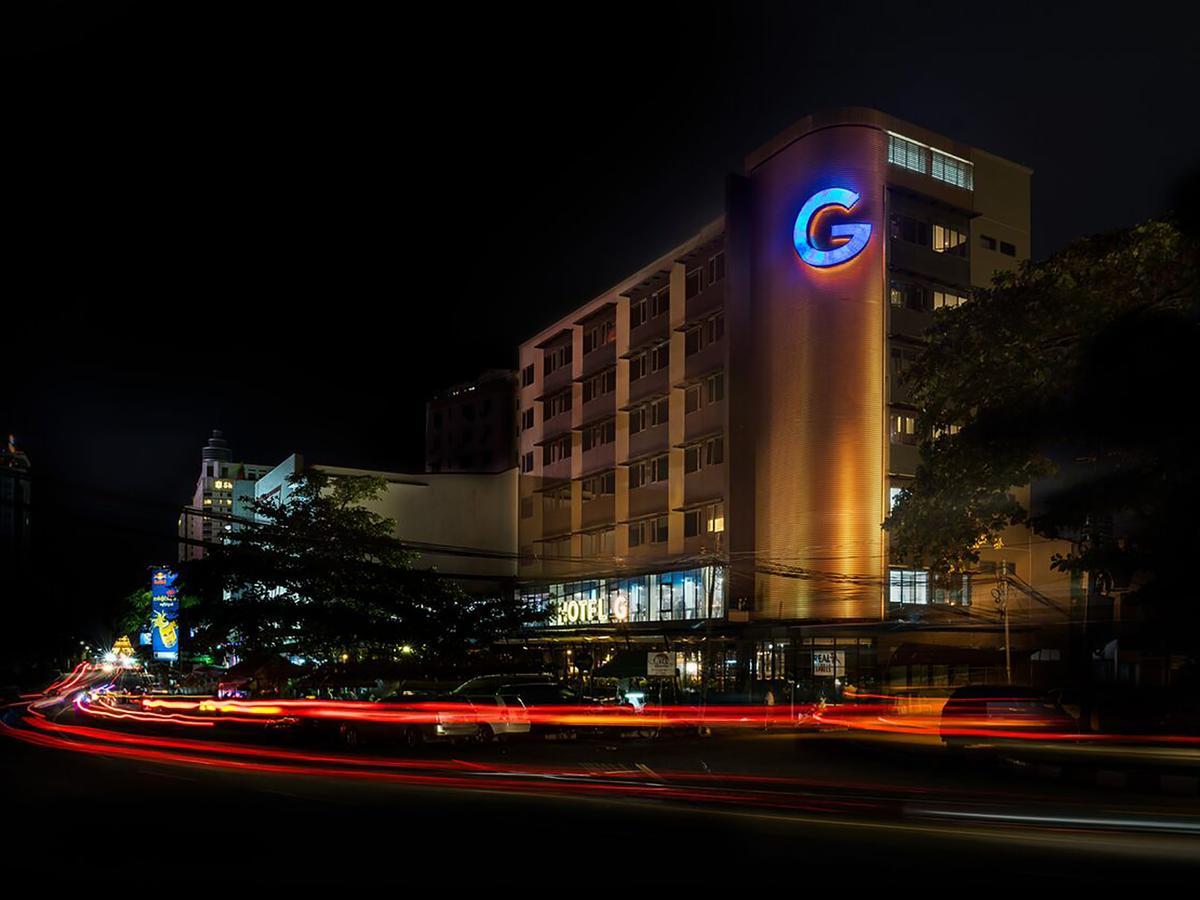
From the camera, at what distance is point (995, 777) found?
21.7 metres

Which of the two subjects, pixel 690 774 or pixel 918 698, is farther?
pixel 918 698

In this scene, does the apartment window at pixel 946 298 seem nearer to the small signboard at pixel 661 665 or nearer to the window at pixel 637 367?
the window at pixel 637 367

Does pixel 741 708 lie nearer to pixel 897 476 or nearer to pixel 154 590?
pixel 897 476

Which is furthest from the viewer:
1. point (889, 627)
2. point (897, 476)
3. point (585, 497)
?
point (585, 497)

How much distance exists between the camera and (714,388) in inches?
2168

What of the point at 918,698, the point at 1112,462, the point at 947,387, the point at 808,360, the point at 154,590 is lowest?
the point at 918,698

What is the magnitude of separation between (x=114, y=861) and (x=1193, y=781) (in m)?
16.6

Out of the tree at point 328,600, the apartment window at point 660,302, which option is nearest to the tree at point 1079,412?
the tree at point 328,600

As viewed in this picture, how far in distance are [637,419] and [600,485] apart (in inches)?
199

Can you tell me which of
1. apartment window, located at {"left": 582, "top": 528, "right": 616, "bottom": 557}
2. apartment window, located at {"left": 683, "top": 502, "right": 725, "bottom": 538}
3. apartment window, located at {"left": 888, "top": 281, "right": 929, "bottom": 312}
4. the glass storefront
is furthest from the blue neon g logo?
apartment window, located at {"left": 582, "top": 528, "right": 616, "bottom": 557}

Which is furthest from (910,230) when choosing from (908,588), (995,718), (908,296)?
(995,718)

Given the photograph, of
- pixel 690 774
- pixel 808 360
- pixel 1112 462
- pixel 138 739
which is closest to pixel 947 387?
pixel 1112 462

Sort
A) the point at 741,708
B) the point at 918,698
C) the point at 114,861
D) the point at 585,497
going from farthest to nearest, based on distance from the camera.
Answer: the point at 585,497 → the point at 918,698 → the point at 741,708 → the point at 114,861

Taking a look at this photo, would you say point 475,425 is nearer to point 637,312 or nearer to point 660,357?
point 637,312
